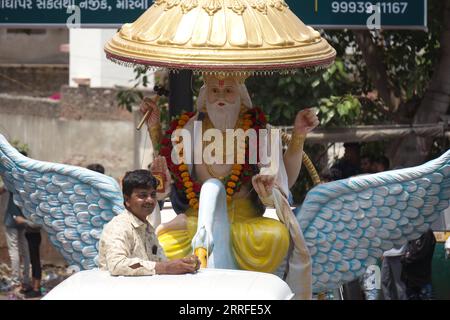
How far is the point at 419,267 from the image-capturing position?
12.6 metres

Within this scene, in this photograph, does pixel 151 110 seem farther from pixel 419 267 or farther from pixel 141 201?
pixel 419 267

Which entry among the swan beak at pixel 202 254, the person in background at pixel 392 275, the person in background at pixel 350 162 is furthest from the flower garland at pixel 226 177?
the person in background at pixel 392 275

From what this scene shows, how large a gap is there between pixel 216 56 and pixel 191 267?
1.96 m

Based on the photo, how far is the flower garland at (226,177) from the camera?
10.1m

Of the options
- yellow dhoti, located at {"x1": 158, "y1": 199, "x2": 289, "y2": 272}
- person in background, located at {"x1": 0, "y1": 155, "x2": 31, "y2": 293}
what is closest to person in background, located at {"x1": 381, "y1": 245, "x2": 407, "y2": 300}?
yellow dhoti, located at {"x1": 158, "y1": 199, "x2": 289, "y2": 272}

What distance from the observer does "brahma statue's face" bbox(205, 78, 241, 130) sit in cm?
1016

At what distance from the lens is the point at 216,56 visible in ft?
31.7

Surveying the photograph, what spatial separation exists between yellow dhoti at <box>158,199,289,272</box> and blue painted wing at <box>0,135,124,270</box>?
0.48 meters

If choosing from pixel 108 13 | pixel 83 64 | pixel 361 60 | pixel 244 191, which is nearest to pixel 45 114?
pixel 83 64

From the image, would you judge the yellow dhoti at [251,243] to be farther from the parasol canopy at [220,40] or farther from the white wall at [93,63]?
the white wall at [93,63]

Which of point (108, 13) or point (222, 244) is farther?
point (108, 13)

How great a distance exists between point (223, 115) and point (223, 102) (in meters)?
0.09
